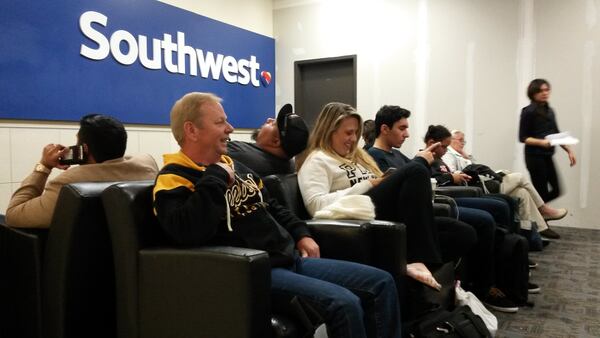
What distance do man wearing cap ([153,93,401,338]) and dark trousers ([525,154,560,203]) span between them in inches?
133

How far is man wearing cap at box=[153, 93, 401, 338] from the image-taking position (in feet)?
4.27

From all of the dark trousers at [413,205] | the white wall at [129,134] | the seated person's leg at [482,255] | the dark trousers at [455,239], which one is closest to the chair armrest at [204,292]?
the dark trousers at [413,205]

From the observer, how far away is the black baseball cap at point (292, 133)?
239cm

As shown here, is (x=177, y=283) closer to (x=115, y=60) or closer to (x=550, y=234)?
(x=115, y=60)

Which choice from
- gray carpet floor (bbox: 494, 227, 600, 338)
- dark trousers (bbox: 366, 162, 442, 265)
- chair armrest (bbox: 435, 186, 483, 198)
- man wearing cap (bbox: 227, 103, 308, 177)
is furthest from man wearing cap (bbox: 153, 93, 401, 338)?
chair armrest (bbox: 435, 186, 483, 198)

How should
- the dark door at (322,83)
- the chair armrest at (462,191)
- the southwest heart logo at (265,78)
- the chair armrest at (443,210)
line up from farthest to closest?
the southwest heart logo at (265,78) < the dark door at (322,83) < the chair armrest at (462,191) < the chair armrest at (443,210)

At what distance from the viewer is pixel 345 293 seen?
53.6 inches

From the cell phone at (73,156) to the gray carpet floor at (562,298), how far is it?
2003mm

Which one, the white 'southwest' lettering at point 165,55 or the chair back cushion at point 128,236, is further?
the white 'southwest' lettering at point 165,55

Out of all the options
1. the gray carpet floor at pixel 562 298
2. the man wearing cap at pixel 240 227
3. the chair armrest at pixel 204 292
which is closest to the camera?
the chair armrest at pixel 204 292

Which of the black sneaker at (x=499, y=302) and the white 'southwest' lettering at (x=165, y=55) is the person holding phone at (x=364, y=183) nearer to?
the black sneaker at (x=499, y=302)

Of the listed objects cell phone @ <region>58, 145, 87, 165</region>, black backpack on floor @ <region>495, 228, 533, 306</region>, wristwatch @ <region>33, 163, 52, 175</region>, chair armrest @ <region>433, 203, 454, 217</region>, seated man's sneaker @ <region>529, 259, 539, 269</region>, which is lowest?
seated man's sneaker @ <region>529, 259, 539, 269</region>

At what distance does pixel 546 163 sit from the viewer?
170 inches

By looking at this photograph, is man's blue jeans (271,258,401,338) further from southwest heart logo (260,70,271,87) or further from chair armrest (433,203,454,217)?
southwest heart logo (260,70,271,87)
